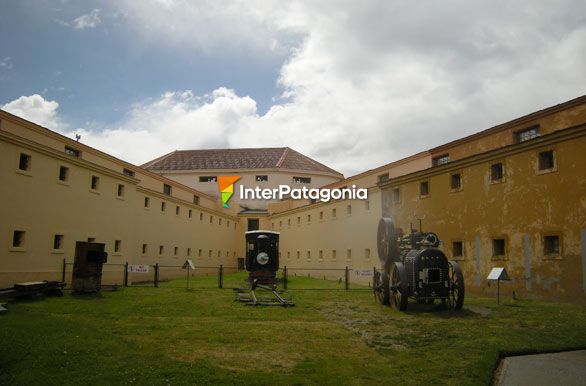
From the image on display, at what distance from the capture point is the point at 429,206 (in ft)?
80.8

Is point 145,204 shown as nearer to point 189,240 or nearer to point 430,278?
point 189,240

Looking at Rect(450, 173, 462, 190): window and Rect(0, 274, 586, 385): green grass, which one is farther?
Rect(450, 173, 462, 190): window

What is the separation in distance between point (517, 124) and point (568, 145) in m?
7.65

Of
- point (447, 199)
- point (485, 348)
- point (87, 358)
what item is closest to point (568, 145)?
point (447, 199)

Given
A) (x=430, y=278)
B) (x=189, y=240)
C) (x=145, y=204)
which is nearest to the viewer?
(x=430, y=278)

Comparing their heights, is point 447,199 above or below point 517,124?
below

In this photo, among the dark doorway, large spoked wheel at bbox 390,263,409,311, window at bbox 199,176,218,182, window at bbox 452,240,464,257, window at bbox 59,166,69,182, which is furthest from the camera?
window at bbox 199,176,218,182

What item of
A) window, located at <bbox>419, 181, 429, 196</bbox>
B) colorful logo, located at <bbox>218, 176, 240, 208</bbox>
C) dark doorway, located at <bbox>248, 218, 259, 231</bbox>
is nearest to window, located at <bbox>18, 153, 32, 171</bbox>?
window, located at <bbox>419, 181, 429, 196</bbox>

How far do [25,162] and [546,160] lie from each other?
22.2 m

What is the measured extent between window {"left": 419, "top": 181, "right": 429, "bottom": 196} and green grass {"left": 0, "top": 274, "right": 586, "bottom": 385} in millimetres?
9695

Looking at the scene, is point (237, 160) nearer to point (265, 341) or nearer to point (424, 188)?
point (424, 188)

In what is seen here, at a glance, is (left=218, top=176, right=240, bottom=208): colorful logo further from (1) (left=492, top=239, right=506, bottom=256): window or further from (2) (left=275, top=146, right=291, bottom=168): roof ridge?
(1) (left=492, top=239, right=506, bottom=256): window

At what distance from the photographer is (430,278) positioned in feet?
48.1

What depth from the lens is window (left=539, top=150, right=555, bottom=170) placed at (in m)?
18.1
